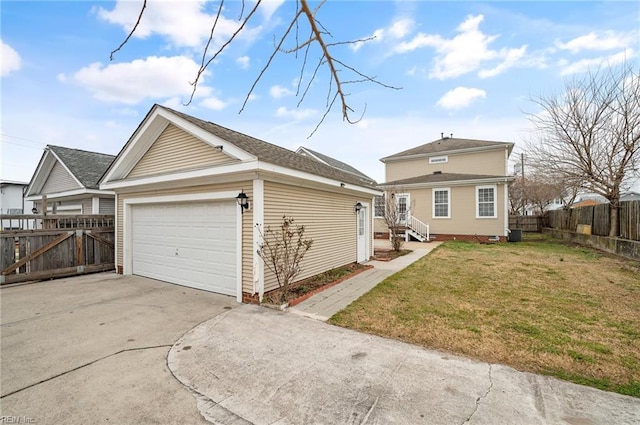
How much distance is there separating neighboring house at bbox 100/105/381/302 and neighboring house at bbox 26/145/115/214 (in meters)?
3.86

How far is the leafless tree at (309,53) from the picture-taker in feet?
6.37

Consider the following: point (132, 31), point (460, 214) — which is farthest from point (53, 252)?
point (460, 214)

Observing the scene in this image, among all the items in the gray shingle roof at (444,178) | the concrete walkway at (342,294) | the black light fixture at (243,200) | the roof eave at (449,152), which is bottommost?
the concrete walkway at (342,294)

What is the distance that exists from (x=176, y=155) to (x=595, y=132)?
16757 mm

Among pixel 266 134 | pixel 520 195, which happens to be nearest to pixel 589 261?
pixel 266 134

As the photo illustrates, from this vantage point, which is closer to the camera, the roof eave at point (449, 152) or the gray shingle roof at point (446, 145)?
the roof eave at point (449, 152)

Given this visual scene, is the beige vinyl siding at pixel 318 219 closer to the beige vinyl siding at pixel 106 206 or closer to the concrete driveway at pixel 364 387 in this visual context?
the concrete driveway at pixel 364 387

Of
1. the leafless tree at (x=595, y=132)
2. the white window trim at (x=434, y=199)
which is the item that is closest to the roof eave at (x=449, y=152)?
the leafless tree at (x=595, y=132)

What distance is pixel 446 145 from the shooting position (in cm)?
1998

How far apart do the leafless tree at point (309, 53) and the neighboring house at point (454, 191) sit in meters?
13.6

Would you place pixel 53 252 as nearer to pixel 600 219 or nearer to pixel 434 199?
pixel 434 199

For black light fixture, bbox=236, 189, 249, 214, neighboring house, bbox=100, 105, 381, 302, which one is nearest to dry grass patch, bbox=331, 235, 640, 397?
neighboring house, bbox=100, 105, 381, 302

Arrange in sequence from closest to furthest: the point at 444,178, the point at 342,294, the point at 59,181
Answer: the point at 342,294 < the point at 59,181 < the point at 444,178

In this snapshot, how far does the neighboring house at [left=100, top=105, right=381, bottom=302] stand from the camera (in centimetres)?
581
